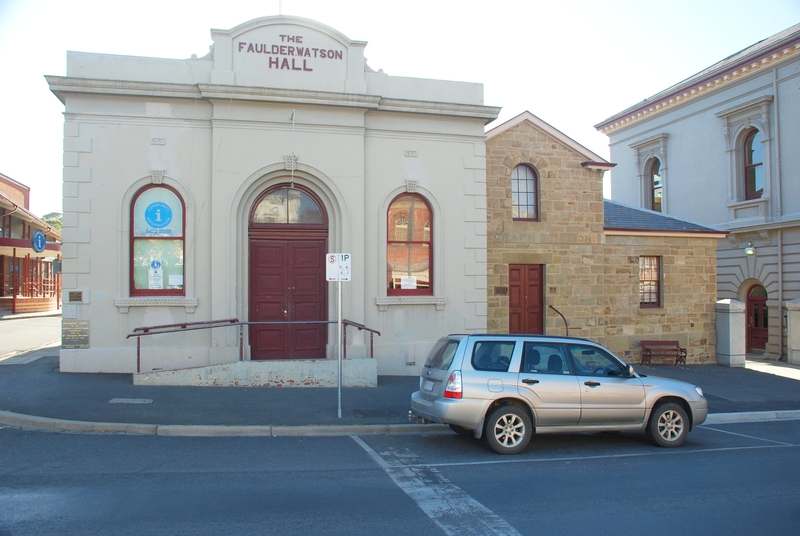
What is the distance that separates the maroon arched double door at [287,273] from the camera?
1454cm

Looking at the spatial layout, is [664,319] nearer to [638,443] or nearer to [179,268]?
[638,443]

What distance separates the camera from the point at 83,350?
44.1 feet

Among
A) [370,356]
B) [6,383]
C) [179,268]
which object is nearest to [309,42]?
[179,268]

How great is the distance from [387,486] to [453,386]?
2018mm

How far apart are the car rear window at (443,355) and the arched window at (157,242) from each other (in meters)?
6.90

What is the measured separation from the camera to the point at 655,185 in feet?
102

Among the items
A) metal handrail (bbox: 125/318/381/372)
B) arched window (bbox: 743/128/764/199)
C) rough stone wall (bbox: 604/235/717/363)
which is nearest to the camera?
metal handrail (bbox: 125/318/381/372)

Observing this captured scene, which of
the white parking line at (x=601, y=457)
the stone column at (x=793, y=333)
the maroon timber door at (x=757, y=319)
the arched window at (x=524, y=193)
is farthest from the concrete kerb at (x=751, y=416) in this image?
the maroon timber door at (x=757, y=319)

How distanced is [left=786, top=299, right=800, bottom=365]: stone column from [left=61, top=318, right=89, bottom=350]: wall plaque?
2138cm

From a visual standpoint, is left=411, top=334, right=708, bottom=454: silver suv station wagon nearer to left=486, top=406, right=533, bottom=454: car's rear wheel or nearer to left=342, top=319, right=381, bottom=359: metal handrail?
left=486, top=406, right=533, bottom=454: car's rear wheel

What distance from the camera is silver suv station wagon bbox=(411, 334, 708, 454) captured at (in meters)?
8.70

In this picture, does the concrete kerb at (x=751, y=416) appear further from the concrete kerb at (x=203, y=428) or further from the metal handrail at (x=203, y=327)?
the metal handrail at (x=203, y=327)

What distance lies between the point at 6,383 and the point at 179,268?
3.89m

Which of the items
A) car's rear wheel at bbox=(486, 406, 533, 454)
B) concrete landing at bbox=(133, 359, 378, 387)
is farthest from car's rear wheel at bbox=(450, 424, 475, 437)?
concrete landing at bbox=(133, 359, 378, 387)
